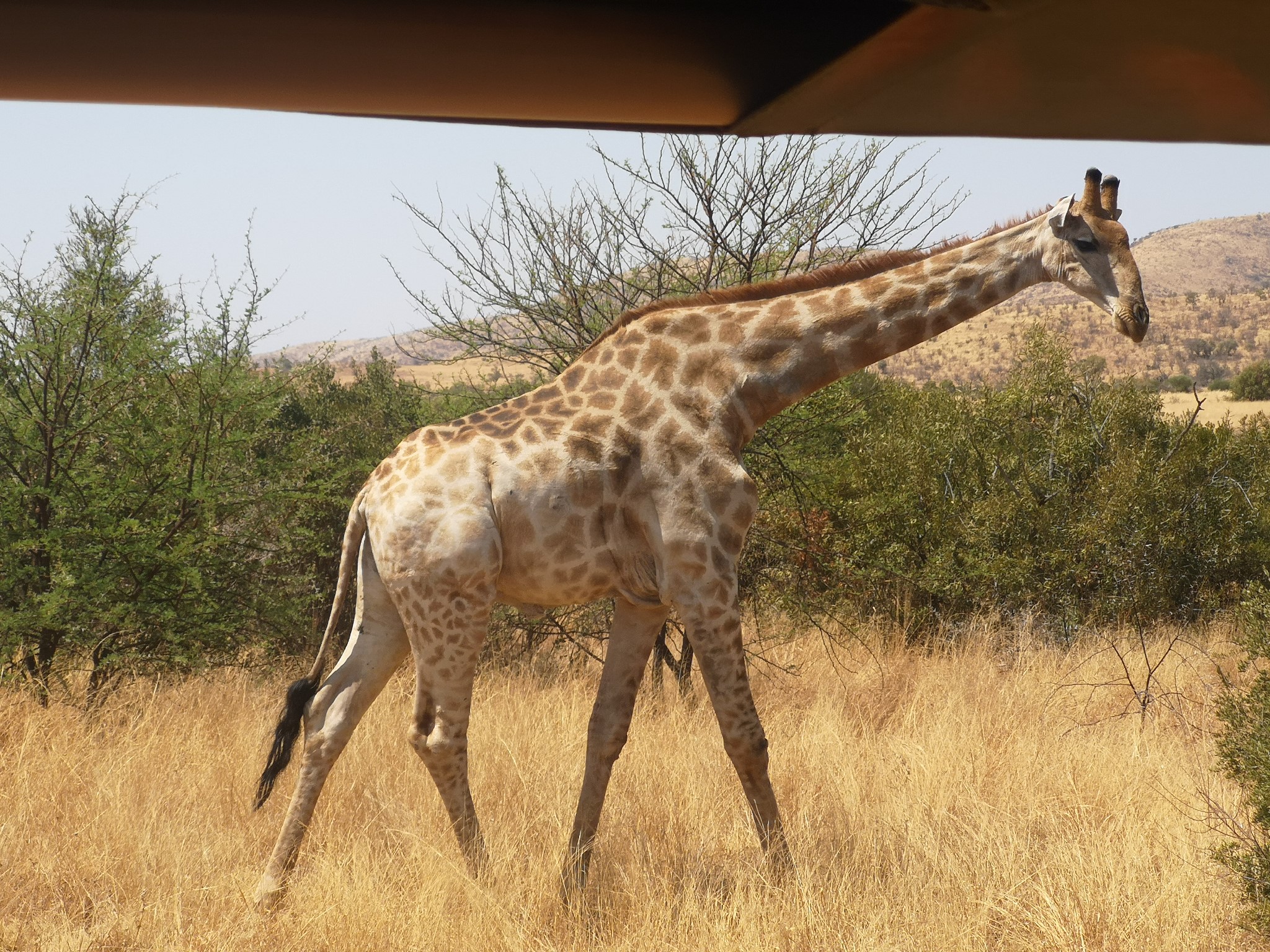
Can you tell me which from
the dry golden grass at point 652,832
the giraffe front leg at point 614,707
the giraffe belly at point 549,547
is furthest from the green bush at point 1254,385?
the giraffe belly at point 549,547

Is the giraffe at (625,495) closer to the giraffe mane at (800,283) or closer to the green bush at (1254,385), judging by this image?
the giraffe mane at (800,283)

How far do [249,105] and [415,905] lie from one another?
346 centimetres

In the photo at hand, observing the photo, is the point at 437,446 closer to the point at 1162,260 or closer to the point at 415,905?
the point at 415,905

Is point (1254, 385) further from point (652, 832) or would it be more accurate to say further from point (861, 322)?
point (652, 832)

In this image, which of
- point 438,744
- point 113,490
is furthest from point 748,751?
point 113,490

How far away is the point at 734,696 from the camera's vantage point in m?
4.43

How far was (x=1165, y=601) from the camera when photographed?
9.70 m

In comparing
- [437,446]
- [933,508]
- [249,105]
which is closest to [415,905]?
[437,446]

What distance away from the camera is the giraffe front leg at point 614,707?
476 centimetres

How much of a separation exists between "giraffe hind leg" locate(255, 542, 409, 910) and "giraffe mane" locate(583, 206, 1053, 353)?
1.48 metres

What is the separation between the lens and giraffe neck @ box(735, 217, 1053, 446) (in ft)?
14.8

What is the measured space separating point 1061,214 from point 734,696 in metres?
2.31

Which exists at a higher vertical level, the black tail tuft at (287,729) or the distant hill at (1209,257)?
the distant hill at (1209,257)

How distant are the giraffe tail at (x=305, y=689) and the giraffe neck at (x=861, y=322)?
1726 millimetres
